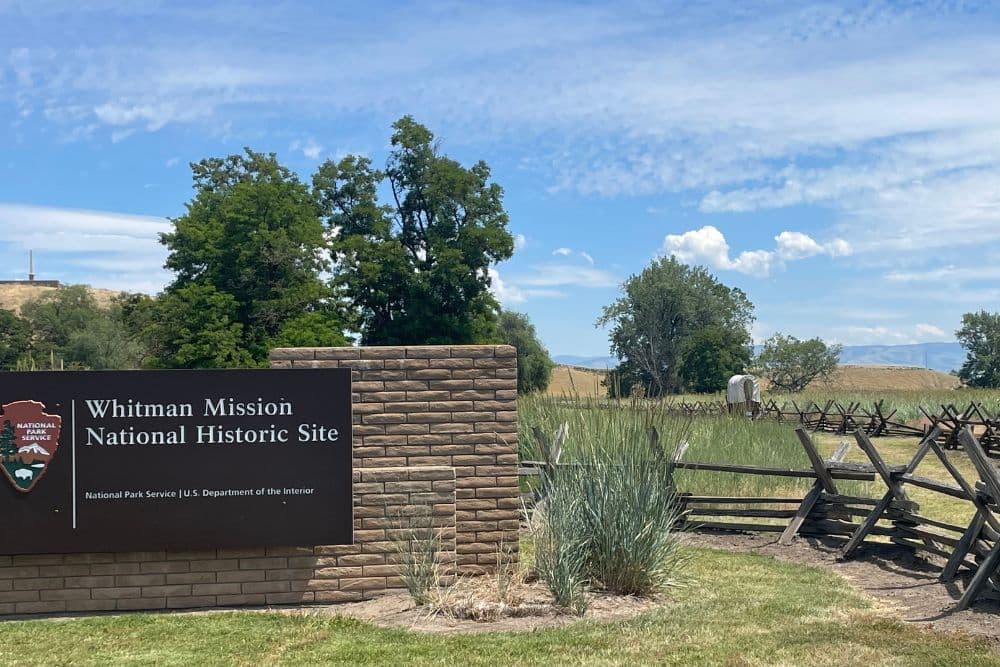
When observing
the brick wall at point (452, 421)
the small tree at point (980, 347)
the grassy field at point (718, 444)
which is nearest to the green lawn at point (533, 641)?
the brick wall at point (452, 421)

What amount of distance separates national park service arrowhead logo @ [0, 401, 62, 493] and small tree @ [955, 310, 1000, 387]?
79.9 meters

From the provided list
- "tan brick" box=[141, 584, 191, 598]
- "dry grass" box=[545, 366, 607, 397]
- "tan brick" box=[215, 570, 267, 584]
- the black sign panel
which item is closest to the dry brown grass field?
"dry grass" box=[545, 366, 607, 397]

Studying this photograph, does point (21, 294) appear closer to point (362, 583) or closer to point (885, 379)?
point (885, 379)

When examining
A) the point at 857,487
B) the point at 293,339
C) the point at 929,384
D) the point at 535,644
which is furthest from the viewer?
the point at 929,384

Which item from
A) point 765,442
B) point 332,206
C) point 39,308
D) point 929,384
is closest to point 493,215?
point 332,206

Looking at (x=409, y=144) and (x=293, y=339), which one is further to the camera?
(x=409, y=144)

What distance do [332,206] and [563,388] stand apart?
141 feet

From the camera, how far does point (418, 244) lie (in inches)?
1929

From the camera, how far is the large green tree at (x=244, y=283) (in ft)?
127

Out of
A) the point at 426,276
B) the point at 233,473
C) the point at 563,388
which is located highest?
the point at 426,276

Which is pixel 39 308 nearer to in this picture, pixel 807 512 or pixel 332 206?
pixel 332 206

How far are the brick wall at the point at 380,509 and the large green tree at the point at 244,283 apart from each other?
102ft

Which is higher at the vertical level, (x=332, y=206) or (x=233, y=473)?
(x=332, y=206)

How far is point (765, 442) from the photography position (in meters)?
17.9
